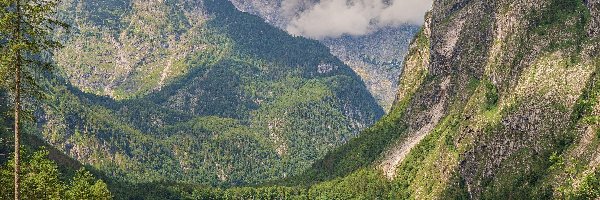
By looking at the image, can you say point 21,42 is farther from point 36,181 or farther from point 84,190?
point 84,190

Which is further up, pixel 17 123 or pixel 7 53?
pixel 7 53

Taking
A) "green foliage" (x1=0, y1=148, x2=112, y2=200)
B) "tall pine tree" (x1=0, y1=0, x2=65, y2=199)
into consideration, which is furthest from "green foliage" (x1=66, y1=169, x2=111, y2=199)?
"tall pine tree" (x1=0, y1=0, x2=65, y2=199)

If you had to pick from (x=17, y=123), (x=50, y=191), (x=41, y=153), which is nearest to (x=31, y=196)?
(x=50, y=191)

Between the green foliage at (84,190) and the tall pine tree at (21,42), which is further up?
the tall pine tree at (21,42)

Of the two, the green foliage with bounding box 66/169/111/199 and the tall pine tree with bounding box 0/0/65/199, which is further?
the green foliage with bounding box 66/169/111/199

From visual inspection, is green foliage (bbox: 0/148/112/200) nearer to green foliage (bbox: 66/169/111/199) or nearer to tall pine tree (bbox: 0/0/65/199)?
green foliage (bbox: 66/169/111/199)

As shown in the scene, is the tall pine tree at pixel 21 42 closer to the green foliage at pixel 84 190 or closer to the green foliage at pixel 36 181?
the green foliage at pixel 36 181

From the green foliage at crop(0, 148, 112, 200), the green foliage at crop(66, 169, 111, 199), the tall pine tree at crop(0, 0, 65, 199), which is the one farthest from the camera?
the green foliage at crop(66, 169, 111, 199)

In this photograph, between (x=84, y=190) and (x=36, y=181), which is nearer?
(x=36, y=181)

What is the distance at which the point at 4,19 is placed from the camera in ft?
211

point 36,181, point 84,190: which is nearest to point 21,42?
point 36,181

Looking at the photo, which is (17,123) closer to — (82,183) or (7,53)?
(7,53)

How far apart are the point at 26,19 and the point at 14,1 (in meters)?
2.49

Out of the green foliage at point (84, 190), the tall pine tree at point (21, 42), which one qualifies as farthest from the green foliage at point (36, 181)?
the tall pine tree at point (21, 42)
